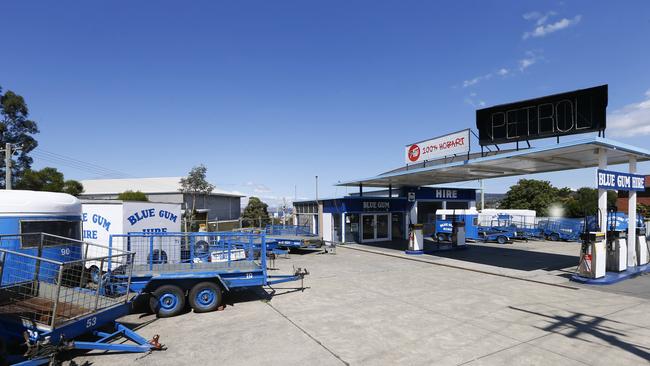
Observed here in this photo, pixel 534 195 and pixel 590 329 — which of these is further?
→ pixel 534 195

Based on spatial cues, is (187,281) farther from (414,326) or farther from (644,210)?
(644,210)

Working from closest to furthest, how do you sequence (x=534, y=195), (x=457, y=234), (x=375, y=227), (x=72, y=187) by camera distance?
(x=457, y=234) → (x=375, y=227) → (x=72, y=187) → (x=534, y=195)

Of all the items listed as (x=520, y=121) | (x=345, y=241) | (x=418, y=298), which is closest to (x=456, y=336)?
(x=418, y=298)

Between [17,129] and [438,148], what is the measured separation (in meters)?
41.0

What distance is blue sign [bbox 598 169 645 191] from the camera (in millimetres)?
11742

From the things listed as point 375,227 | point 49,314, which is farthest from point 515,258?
point 49,314

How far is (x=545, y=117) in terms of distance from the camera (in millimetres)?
14141

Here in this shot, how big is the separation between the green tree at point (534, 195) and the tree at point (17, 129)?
203 feet

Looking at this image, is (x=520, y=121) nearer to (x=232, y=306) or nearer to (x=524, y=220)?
(x=232, y=306)

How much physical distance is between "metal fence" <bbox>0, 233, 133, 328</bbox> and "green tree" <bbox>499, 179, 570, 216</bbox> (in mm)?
54016

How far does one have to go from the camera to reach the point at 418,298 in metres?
9.73

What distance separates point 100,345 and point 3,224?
4.53m

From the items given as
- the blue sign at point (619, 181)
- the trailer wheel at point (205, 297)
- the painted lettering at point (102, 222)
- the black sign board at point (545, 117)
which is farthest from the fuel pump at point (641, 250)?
the painted lettering at point (102, 222)

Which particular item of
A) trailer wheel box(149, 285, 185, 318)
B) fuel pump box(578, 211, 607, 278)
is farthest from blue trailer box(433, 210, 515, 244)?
trailer wheel box(149, 285, 185, 318)
